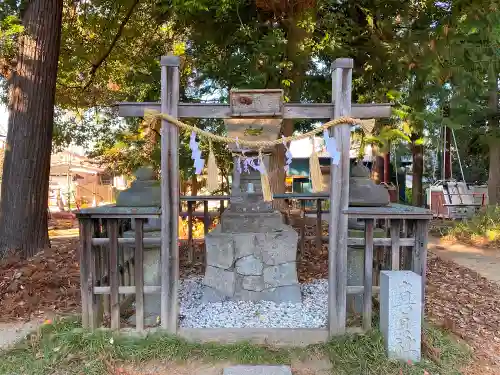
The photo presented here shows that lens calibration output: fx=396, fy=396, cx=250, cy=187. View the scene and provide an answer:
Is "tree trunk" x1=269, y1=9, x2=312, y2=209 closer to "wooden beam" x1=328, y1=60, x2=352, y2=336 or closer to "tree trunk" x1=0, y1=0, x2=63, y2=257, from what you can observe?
"wooden beam" x1=328, y1=60, x2=352, y2=336

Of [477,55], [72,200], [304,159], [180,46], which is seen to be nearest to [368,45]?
[477,55]

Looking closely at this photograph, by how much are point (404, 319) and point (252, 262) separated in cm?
199

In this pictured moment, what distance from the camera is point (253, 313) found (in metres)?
4.46

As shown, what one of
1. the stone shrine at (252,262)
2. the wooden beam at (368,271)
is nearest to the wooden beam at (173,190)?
the stone shrine at (252,262)

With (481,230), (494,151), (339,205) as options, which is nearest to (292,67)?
(339,205)

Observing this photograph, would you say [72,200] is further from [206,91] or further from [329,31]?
[329,31]

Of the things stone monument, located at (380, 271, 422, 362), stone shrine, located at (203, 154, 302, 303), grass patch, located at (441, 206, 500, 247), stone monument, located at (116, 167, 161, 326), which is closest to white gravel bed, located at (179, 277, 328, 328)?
stone shrine, located at (203, 154, 302, 303)

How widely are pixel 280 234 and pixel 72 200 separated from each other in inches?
685

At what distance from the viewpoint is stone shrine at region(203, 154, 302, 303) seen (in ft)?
15.8

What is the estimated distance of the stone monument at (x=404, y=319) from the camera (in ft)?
10.8

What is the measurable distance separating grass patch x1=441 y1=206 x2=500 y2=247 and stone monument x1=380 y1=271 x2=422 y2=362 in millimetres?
7387

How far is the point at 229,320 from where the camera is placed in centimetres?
425

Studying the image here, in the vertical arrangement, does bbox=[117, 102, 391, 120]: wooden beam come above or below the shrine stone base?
above

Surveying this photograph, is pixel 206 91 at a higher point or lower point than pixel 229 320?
higher
